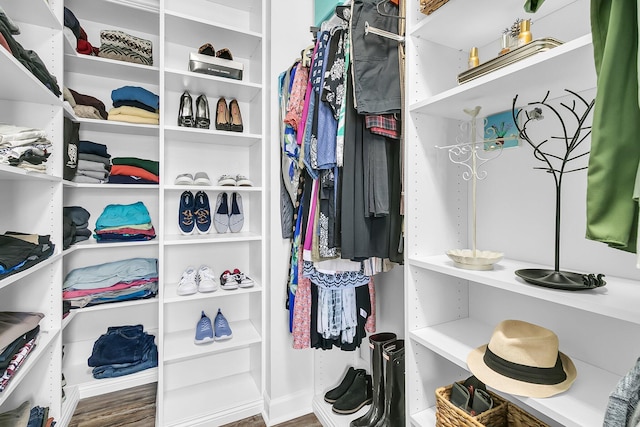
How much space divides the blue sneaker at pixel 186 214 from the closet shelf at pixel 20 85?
79cm

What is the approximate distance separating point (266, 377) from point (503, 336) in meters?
1.46

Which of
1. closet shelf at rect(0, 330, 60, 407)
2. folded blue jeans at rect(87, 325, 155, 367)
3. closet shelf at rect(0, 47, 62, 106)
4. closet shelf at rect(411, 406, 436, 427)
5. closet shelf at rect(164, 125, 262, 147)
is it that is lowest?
folded blue jeans at rect(87, 325, 155, 367)

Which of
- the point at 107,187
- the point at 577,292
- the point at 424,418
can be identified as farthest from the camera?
the point at 107,187

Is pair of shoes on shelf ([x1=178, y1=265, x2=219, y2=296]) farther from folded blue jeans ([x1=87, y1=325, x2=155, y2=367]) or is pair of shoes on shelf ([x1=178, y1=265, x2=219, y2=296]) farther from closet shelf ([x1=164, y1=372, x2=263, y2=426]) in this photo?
closet shelf ([x1=164, y1=372, x2=263, y2=426])

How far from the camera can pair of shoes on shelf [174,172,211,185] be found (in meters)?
1.88

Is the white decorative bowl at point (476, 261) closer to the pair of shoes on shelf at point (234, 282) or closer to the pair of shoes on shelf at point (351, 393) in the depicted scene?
the pair of shoes on shelf at point (351, 393)

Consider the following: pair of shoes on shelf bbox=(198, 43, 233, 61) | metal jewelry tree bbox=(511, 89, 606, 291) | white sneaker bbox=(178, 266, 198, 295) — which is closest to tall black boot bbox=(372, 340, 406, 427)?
metal jewelry tree bbox=(511, 89, 606, 291)

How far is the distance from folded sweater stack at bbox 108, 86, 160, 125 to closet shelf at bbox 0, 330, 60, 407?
3.89 ft

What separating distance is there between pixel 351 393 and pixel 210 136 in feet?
5.65

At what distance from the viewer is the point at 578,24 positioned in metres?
0.94

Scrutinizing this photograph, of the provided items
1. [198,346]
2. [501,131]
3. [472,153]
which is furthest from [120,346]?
[501,131]

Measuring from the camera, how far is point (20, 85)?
1230 mm

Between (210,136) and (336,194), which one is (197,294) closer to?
Answer: (210,136)

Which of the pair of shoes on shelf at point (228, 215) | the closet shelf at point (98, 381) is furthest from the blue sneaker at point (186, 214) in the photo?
the closet shelf at point (98, 381)
